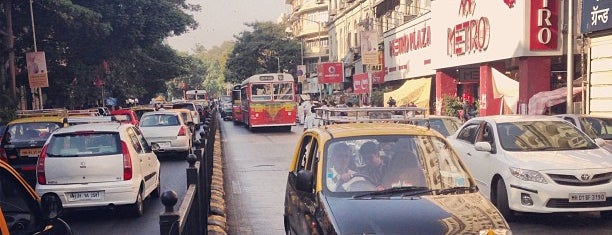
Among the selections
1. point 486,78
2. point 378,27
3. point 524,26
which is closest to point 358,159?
point 524,26

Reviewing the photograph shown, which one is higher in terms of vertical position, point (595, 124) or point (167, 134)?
point (595, 124)

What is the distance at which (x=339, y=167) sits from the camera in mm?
5465

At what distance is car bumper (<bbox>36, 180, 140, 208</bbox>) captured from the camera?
29.1 feet

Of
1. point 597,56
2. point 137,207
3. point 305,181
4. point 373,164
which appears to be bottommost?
point 137,207

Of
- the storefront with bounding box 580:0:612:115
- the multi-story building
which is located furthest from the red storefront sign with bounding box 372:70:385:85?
the multi-story building

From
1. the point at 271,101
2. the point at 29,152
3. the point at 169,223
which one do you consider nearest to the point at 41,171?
the point at 29,152

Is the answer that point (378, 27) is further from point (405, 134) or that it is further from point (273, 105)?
point (405, 134)

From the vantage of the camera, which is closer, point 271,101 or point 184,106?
point 271,101

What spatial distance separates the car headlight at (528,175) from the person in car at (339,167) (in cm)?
358

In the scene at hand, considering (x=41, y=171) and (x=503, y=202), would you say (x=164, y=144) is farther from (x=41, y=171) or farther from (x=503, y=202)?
(x=503, y=202)

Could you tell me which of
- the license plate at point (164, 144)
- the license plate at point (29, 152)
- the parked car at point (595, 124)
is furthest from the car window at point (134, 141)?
the parked car at point (595, 124)

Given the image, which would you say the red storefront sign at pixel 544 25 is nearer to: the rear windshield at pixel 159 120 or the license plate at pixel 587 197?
the rear windshield at pixel 159 120

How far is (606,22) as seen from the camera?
52.4 ft

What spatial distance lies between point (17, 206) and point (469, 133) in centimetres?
794
